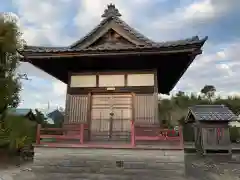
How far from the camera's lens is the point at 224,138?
15.5 metres

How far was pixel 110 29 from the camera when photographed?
10.1 m

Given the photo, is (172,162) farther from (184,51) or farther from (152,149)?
(184,51)

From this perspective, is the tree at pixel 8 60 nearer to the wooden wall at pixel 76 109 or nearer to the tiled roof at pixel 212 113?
the wooden wall at pixel 76 109

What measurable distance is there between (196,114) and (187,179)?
965 cm

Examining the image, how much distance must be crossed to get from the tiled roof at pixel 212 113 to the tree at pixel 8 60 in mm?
12477

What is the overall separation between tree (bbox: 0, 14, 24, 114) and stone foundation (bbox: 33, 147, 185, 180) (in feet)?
18.6

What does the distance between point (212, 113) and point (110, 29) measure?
10672mm

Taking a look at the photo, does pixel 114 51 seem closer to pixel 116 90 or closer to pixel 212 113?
pixel 116 90

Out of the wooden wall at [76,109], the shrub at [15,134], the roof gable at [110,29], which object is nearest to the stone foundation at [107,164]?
the wooden wall at [76,109]

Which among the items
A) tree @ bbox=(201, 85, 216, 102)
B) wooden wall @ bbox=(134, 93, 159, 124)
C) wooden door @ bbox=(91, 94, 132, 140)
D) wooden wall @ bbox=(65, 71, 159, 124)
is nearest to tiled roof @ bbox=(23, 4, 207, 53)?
wooden wall @ bbox=(65, 71, 159, 124)

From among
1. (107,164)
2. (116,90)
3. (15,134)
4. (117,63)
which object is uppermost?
(117,63)

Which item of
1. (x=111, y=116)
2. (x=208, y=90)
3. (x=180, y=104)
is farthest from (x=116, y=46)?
(x=208, y=90)

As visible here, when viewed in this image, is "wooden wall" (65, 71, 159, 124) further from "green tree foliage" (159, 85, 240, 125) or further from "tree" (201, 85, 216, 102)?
"tree" (201, 85, 216, 102)

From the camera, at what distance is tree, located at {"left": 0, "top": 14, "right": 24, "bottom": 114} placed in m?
12.1
